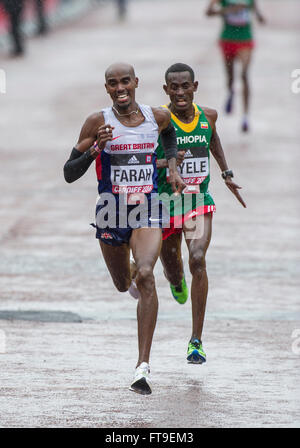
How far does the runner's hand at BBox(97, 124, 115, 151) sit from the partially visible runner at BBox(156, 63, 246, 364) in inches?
30.0

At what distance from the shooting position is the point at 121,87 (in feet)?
23.3

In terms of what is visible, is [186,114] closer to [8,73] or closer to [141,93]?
[141,93]

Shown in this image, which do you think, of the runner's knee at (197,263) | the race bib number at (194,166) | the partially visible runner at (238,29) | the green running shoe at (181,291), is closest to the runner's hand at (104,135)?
the race bib number at (194,166)

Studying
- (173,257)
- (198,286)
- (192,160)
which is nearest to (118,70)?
(192,160)

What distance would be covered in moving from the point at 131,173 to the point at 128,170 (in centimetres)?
3

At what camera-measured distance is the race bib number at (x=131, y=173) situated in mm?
7172

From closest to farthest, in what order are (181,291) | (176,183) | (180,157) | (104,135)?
(104,135), (176,183), (180,157), (181,291)

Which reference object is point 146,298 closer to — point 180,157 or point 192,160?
point 180,157

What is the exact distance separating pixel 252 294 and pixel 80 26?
25.2 m

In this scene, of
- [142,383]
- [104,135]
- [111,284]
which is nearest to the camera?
[142,383]

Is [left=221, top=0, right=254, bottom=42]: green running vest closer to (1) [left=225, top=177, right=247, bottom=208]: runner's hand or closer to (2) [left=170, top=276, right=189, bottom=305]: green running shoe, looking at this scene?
(2) [left=170, top=276, right=189, bottom=305]: green running shoe

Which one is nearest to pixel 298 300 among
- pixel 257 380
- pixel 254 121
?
pixel 257 380

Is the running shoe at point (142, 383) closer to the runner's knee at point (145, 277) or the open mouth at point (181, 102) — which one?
the runner's knee at point (145, 277)

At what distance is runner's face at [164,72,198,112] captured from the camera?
761 cm
